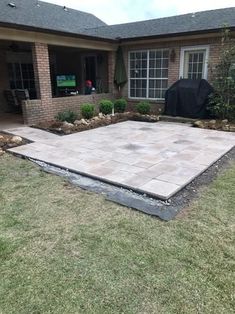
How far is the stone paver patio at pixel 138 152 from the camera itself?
4160 millimetres

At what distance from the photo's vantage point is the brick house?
26.8 ft

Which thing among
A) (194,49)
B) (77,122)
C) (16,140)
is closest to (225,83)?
(194,49)

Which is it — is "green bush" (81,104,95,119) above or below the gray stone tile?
above

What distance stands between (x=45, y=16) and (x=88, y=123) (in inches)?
231

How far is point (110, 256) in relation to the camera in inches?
98.2

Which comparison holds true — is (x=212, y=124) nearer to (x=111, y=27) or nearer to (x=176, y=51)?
(x=176, y=51)

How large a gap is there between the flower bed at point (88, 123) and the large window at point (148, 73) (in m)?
1.40

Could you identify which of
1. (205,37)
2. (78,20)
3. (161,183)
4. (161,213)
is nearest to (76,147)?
(161,183)

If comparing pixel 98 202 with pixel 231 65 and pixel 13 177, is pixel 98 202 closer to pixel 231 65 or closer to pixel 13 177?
pixel 13 177

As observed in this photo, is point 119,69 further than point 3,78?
Yes

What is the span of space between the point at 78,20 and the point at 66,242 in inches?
521

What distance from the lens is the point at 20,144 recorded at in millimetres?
6359

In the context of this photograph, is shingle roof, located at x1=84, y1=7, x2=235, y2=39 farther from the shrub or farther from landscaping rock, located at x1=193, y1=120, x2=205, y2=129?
landscaping rock, located at x1=193, y1=120, x2=205, y2=129

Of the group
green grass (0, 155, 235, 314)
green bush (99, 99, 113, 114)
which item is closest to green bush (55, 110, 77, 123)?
green bush (99, 99, 113, 114)
